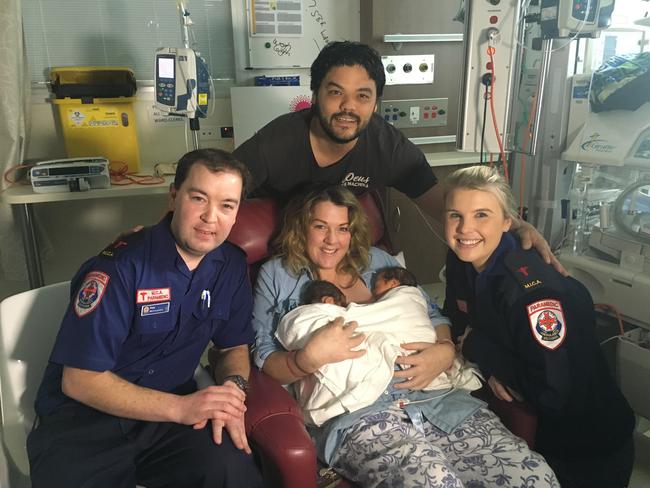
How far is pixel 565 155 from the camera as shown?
7.04 feet

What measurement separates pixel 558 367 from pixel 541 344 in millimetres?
76

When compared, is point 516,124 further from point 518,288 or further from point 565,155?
point 518,288

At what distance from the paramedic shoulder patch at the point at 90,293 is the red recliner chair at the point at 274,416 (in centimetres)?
47

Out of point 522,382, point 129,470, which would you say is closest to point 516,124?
point 522,382

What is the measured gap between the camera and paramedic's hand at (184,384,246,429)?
1.31 meters

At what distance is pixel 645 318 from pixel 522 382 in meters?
0.76

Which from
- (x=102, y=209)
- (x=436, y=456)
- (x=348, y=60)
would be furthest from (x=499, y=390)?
(x=102, y=209)

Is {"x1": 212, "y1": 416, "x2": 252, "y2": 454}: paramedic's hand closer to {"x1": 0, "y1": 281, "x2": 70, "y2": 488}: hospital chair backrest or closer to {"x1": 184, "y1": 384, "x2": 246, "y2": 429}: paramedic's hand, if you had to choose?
{"x1": 184, "y1": 384, "x2": 246, "y2": 429}: paramedic's hand

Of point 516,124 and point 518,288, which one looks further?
point 516,124

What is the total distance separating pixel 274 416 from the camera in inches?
51.6

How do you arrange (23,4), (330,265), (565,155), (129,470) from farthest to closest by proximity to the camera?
1. (23,4)
2. (565,155)
3. (330,265)
4. (129,470)

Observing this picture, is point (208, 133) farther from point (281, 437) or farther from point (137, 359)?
point (281, 437)

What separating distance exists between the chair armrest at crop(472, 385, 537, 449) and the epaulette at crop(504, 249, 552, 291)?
0.34 m

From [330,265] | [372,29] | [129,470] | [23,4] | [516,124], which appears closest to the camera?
[129,470]
